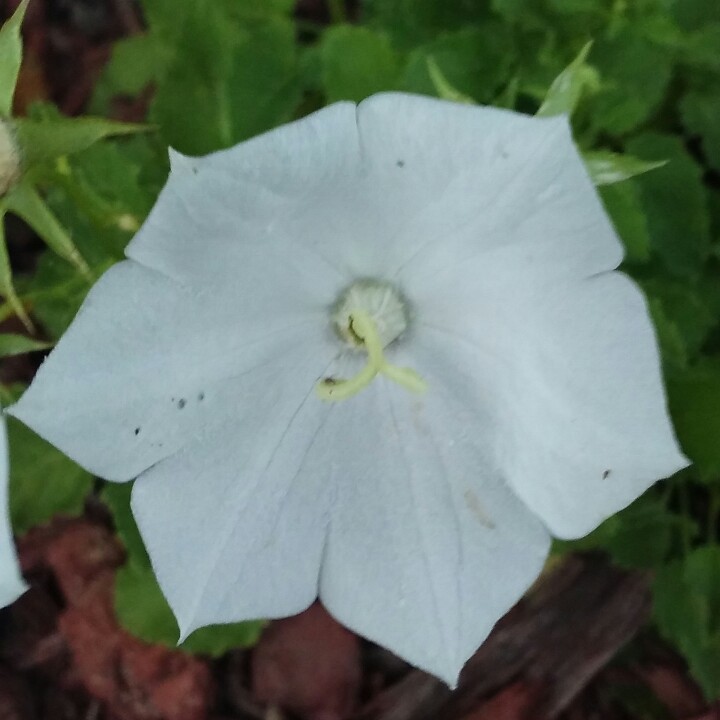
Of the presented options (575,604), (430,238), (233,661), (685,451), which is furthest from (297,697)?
(430,238)

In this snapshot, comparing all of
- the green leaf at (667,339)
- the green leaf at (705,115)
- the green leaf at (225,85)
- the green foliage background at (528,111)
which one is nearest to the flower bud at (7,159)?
the green foliage background at (528,111)

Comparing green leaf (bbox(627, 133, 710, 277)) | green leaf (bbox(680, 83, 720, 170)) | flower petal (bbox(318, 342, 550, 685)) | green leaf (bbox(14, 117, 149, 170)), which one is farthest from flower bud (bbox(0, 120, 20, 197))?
green leaf (bbox(680, 83, 720, 170))

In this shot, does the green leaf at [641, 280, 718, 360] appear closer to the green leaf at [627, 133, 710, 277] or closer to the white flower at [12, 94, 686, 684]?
the green leaf at [627, 133, 710, 277]

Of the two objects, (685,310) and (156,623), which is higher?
(685,310)

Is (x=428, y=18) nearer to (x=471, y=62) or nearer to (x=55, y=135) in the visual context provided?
(x=471, y=62)

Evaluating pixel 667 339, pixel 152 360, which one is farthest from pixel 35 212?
pixel 667 339

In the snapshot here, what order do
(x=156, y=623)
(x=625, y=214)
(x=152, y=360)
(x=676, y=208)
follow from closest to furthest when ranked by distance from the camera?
1. (x=152, y=360)
2. (x=625, y=214)
3. (x=676, y=208)
4. (x=156, y=623)

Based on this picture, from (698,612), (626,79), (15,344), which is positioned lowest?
(698,612)
